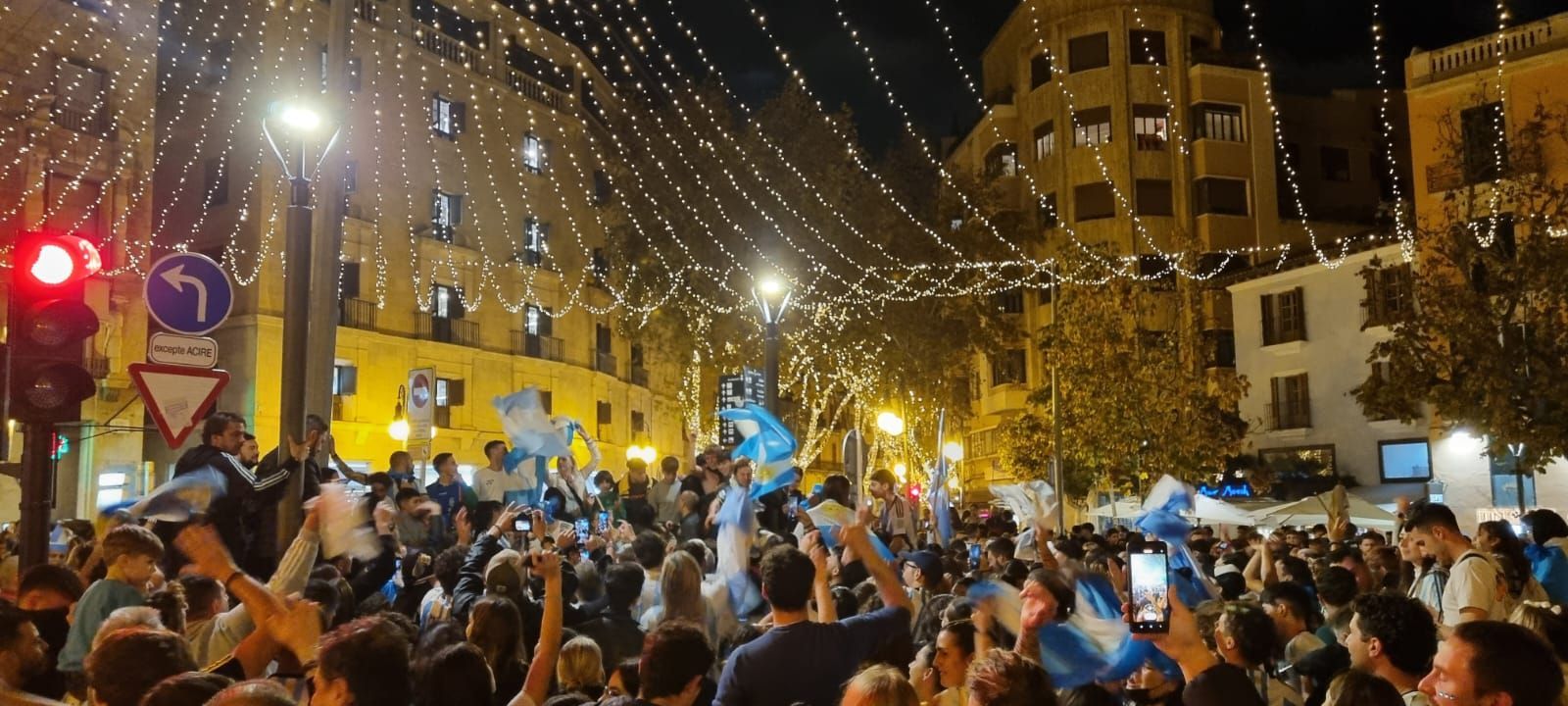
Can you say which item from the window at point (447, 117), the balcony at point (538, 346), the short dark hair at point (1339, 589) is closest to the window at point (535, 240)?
the balcony at point (538, 346)

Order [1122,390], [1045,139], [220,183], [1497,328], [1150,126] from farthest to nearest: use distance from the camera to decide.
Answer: [1045,139], [1150,126], [1122,390], [220,183], [1497,328]

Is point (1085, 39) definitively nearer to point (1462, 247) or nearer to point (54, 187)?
point (1462, 247)

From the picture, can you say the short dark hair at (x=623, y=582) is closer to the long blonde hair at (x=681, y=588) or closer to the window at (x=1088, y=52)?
the long blonde hair at (x=681, y=588)

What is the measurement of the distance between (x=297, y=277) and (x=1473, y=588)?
323 inches

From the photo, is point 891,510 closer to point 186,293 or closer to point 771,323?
point 771,323

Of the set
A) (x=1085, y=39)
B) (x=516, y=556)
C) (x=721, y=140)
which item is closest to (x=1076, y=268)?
(x=721, y=140)

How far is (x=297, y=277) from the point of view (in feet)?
33.2

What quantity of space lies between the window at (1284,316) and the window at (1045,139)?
397 inches

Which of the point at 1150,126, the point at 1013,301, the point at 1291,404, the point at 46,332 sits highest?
the point at 1150,126

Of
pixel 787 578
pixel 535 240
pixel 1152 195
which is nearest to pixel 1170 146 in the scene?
pixel 1152 195

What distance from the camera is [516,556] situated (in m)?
6.75

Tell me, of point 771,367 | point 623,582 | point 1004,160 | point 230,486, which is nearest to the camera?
point 623,582

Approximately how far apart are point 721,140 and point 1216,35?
21306 mm

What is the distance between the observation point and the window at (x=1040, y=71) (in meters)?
46.0
